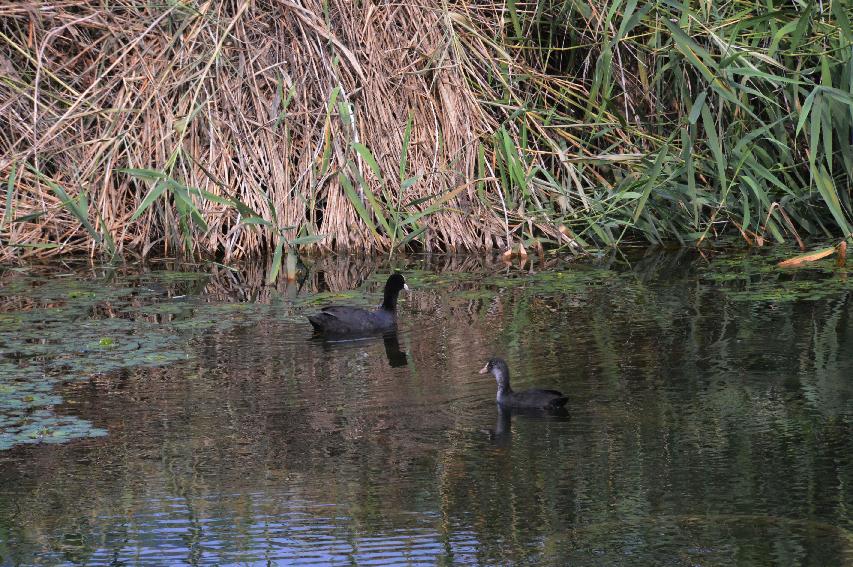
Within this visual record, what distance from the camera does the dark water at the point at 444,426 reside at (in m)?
4.91

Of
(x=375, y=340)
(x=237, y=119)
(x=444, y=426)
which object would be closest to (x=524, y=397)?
(x=444, y=426)

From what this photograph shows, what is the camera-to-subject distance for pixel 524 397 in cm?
645

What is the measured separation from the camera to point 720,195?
10.8 metres

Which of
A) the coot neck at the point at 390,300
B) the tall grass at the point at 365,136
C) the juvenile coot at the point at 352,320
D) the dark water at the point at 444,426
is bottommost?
the dark water at the point at 444,426

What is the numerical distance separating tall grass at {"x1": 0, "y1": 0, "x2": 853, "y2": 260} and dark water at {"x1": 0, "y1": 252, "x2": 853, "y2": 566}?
971mm

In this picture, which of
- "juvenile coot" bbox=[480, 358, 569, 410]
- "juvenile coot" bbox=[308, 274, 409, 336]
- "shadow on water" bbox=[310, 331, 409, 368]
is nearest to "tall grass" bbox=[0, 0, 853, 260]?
"juvenile coot" bbox=[308, 274, 409, 336]

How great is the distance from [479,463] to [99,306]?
4.12 m

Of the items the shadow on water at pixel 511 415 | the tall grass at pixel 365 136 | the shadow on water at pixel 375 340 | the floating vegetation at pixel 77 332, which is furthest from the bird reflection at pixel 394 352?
the tall grass at pixel 365 136

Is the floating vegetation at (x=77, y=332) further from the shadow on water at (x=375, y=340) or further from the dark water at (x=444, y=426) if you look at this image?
the shadow on water at (x=375, y=340)

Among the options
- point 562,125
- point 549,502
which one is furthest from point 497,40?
point 549,502

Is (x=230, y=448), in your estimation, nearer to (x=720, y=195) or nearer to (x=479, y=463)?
(x=479, y=463)

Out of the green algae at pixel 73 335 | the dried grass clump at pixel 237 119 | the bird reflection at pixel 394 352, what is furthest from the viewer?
the dried grass clump at pixel 237 119

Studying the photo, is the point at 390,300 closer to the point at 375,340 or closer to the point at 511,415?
the point at 375,340

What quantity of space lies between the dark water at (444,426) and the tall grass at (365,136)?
971 mm
